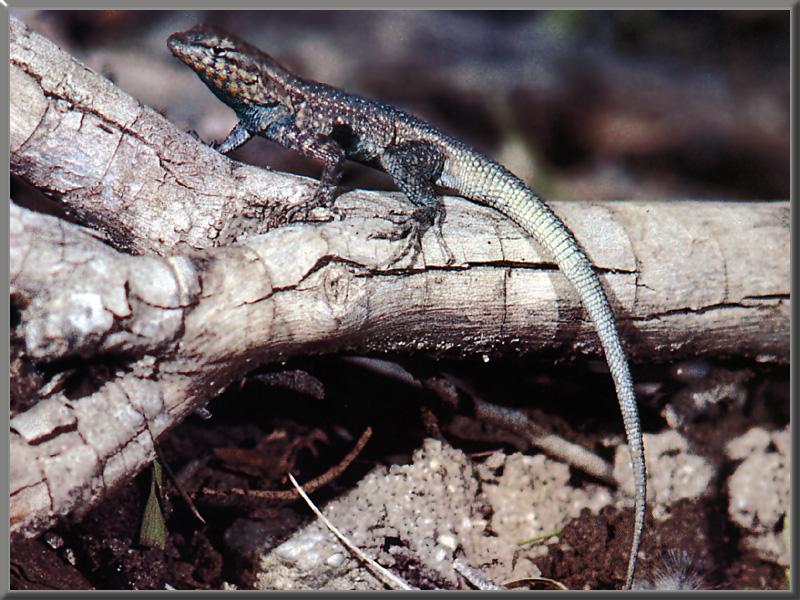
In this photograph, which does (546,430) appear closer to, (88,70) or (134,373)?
(134,373)

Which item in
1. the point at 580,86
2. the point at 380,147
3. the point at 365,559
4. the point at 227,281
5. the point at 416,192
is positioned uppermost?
the point at 580,86

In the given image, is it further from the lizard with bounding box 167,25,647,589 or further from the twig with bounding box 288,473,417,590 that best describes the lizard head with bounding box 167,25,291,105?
the twig with bounding box 288,473,417,590

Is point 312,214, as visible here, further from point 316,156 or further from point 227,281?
point 316,156

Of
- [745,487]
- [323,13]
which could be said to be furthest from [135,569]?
[323,13]

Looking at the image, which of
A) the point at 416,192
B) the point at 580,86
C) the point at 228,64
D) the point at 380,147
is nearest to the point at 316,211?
the point at 416,192

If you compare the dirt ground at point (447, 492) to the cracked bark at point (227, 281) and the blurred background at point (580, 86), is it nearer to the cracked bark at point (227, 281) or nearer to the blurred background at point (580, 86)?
the cracked bark at point (227, 281)
